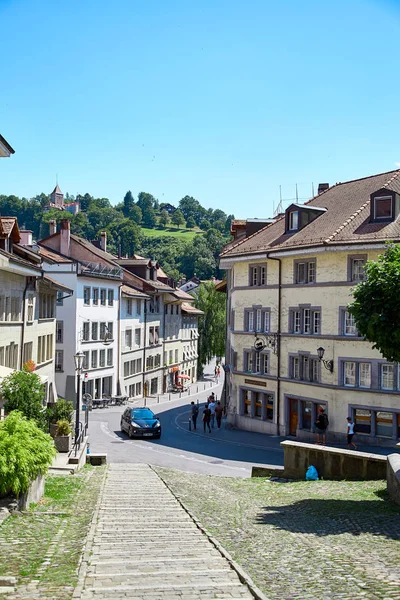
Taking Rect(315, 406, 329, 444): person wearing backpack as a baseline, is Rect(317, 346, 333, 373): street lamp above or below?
above

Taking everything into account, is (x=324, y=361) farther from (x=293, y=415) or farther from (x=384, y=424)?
(x=293, y=415)

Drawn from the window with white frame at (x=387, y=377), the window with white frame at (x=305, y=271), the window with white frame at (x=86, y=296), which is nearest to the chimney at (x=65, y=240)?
the window with white frame at (x=86, y=296)

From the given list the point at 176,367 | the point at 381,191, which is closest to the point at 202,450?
the point at 381,191

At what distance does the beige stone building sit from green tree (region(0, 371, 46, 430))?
547 inches

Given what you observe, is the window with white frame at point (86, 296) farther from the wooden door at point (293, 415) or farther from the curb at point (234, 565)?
the curb at point (234, 565)

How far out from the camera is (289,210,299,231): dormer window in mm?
37312

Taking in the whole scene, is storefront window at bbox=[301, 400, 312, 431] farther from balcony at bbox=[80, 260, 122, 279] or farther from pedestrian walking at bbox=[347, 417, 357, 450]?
balcony at bbox=[80, 260, 122, 279]

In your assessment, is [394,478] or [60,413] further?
[60,413]

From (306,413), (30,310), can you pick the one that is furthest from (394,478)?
(30,310)

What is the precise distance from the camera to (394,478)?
16500 mm

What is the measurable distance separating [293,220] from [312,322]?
6.37 meters

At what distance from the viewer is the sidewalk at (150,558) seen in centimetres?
820

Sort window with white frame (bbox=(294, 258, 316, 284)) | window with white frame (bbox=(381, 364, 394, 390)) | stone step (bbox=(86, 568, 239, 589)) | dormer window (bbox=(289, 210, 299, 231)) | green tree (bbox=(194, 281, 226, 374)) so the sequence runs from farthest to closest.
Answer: green tree (bbox=(194, 281, 226, 374)) < dormer window (bbox=(289, 210, 299, 231)) < window with white frame (bbox=(294, 258, 316, 284)) < window with white frame (bbox=(381, 364, 394, 390)) < stone step (bbox=(86, 568, 239, 589))

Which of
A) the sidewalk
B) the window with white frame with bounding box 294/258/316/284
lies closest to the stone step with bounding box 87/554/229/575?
the sidewalk
